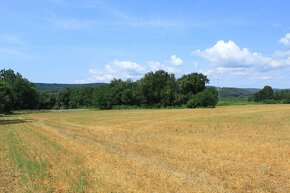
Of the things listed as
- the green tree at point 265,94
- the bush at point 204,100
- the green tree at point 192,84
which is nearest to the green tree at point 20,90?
the green tree at point 192,84

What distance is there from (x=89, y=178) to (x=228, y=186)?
4651mm

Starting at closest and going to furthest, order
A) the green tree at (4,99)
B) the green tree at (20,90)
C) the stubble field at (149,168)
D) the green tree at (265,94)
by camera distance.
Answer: the stubble field at (149,168), the green tree at (4,99), the green tree at (20,90), the green tree at (265,94)

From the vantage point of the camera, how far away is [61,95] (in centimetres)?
16950

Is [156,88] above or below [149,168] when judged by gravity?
above

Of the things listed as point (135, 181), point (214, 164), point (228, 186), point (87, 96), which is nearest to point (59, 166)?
point (135, 181)

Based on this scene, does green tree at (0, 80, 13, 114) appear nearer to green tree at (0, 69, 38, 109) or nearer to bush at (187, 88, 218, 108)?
green tree at (0, 69, 38, 109)

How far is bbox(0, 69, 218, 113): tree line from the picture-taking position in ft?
410

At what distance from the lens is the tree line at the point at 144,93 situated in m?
125

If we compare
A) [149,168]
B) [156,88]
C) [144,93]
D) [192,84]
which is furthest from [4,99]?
[149,168]

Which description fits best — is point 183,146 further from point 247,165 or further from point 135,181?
point 135,181

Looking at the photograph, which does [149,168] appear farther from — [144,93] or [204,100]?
[144,93]

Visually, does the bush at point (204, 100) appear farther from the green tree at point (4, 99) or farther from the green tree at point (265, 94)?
the green tree at point (265, 94)

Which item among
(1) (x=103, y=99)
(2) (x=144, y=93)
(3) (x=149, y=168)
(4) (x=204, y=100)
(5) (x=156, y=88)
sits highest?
(5) (x=156, y=88)

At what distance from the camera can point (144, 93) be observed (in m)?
134
